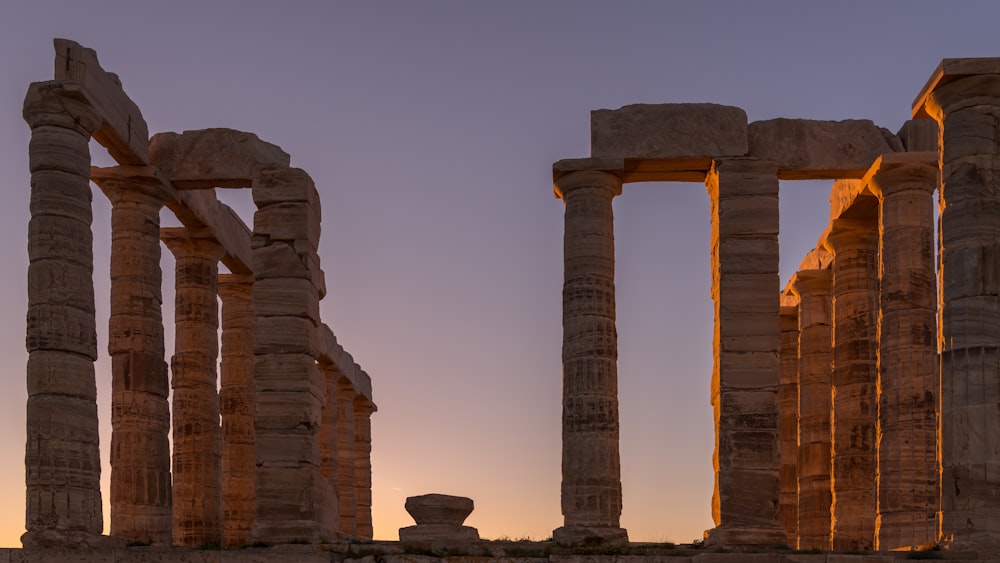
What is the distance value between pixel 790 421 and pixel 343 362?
14.5 metres

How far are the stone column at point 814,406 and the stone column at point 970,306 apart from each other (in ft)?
48.7

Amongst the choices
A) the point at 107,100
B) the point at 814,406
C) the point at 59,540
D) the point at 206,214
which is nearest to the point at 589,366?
the point at 59,540

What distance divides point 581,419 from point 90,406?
9450mm

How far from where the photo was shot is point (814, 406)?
3506 cm

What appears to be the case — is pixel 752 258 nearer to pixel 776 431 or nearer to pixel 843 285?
pixel 776 431

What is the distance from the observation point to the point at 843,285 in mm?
31312

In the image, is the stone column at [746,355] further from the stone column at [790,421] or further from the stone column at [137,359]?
the stone column at [790,421]

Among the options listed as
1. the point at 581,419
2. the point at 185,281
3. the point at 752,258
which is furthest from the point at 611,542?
the point at 185,281

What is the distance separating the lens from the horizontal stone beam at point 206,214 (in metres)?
27.5

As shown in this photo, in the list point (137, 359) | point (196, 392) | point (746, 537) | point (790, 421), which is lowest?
point (746, 537)

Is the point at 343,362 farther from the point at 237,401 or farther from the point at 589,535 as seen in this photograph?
the point at 589,535

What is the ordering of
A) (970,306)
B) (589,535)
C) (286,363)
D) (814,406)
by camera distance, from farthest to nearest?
(814,406), (286,363), (589,535), (970,306)

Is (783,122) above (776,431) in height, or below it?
above

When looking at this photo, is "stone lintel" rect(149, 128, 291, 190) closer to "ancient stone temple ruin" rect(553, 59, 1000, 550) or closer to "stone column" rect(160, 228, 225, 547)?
"stone column" rect(160, 228, 225, 547)
